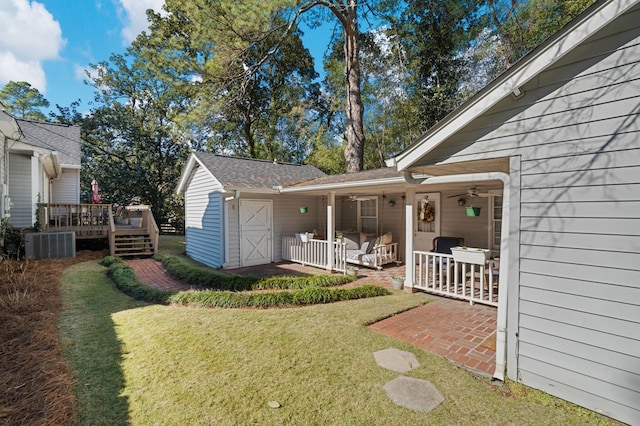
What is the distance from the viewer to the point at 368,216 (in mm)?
10648

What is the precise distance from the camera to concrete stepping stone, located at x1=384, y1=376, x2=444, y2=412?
274 centimetres

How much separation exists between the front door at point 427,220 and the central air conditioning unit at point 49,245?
37.4 feet

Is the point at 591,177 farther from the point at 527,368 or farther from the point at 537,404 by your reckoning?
the point at 537,404

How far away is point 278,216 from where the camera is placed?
1040 centimetres

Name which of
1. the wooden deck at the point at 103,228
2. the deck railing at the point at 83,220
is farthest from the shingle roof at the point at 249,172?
the deck railing at the point at 83,220

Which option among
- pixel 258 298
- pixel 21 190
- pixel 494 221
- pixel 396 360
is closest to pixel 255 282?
pixel 258 298

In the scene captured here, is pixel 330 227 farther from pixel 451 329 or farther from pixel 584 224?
pixel 584 224

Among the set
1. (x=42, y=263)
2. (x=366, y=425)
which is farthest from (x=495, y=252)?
(x=42, y=263)

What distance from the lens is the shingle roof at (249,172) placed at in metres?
9.24

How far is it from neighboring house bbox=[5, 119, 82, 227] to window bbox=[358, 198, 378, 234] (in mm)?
10829

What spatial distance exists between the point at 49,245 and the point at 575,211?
12.8m

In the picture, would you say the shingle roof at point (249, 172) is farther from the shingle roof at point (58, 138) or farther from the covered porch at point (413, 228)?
the shingle roof at point (58, 138)

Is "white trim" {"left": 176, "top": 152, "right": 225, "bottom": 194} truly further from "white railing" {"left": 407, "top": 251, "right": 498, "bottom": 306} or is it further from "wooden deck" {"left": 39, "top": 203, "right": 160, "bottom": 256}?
"white railing" {"left": 407, "top": 251, "right": 498, "bottom": 306}

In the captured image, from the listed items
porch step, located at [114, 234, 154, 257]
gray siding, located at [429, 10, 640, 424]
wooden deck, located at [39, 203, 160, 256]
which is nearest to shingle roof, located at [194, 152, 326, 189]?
wooden deck, located at [39, 203, 160, 256]
